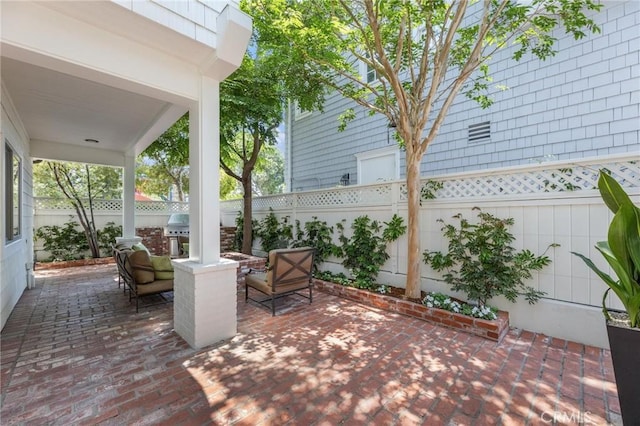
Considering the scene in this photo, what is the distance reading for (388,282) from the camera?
516 centimetres

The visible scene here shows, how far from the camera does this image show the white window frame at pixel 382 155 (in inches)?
272

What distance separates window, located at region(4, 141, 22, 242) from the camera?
3998 mm

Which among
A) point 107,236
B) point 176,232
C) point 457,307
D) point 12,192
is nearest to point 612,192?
point 457,307

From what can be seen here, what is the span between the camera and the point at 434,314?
382 cm

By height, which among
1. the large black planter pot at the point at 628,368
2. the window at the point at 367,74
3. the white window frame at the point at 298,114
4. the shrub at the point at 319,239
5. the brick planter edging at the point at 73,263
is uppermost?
the window at the point at 367,74

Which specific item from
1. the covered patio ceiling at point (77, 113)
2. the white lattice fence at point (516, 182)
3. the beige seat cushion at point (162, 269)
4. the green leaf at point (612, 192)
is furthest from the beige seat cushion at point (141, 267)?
the green leaf at point (612, 192)

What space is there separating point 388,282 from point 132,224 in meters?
6.99

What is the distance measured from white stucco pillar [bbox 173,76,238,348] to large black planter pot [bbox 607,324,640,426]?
11.2 ft

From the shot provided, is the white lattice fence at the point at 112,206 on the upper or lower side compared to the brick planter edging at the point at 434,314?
upper

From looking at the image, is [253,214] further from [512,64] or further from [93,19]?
[512,64]

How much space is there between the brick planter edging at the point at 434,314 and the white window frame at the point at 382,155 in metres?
3.41

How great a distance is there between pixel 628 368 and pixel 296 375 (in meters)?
2.44

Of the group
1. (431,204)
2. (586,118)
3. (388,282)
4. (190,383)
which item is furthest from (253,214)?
(586,118)

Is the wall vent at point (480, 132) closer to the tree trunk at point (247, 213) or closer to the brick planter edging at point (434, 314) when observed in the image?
the brick planter edging at point (434, 314)
